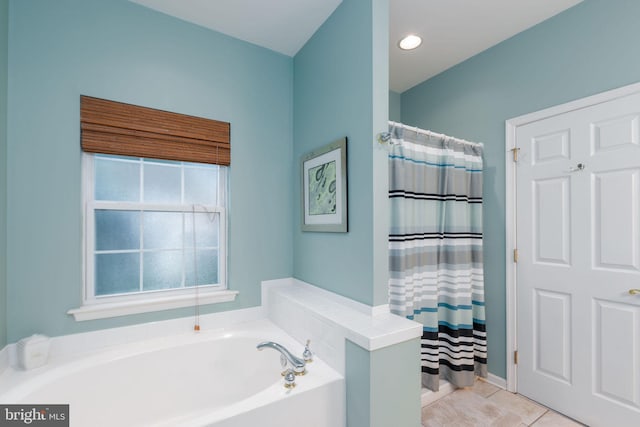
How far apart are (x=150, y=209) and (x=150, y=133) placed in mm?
487

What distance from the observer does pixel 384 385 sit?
1.30m

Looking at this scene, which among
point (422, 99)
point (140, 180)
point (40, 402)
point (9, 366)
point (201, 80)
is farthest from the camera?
point (422, 99)

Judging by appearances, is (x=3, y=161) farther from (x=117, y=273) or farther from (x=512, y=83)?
(x=512, y=83)

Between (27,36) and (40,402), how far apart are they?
186cm

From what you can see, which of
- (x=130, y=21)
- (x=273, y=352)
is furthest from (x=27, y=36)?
(x=273, y=352)

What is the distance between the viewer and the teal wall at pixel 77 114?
1.50m

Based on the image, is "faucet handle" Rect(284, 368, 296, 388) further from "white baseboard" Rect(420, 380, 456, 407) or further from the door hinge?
the door hinge

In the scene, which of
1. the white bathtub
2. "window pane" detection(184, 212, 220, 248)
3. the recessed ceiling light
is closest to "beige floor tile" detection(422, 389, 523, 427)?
the white bathtub

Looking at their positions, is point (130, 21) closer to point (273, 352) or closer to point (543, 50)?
point (273, 352)

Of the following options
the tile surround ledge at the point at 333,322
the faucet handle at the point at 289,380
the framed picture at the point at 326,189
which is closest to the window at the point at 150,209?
the tile surround ledge at the point at 333,322

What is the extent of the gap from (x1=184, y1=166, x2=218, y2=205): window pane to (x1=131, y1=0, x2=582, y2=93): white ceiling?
101 cm

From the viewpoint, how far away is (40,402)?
1323 millimetres

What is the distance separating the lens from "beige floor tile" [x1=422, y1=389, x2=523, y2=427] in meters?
1.76

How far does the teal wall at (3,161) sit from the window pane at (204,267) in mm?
862
